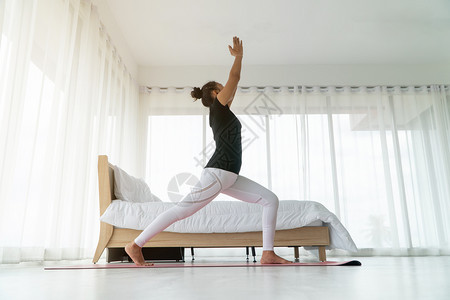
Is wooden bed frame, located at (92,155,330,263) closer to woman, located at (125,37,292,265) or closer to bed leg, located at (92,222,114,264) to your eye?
bed leg, located at (92,222,114,264)

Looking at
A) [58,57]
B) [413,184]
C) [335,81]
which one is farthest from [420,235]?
[58,57]

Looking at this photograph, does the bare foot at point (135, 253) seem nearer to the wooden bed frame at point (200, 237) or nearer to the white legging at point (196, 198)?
the white legging at point (196, 198)

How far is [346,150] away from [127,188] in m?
3.18

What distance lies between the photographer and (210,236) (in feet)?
9.37

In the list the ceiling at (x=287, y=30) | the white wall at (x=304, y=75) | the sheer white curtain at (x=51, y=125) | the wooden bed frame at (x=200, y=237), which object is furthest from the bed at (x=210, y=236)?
the white wall at (x=304, y=75)

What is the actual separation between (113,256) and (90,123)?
1.19 meters

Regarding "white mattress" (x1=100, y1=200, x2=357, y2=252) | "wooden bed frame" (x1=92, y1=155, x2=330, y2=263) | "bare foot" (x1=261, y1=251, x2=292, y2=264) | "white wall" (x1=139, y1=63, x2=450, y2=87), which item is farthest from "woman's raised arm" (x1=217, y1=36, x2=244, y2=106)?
"white wall" (x1=139, y1=63, x2=450, y2=87)

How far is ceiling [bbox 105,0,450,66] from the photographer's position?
157 inches

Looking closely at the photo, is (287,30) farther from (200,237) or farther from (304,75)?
(200,237)

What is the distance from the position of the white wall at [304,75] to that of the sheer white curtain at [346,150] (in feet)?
0.42

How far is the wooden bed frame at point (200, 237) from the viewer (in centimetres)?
279

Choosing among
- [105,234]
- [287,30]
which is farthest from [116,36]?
[105,234]

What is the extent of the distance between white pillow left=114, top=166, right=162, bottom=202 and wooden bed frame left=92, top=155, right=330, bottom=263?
0.08 m

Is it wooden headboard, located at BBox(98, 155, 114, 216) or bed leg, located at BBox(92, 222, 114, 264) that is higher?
wooden headboard, located at BBox(98, 155, 114, 216)
